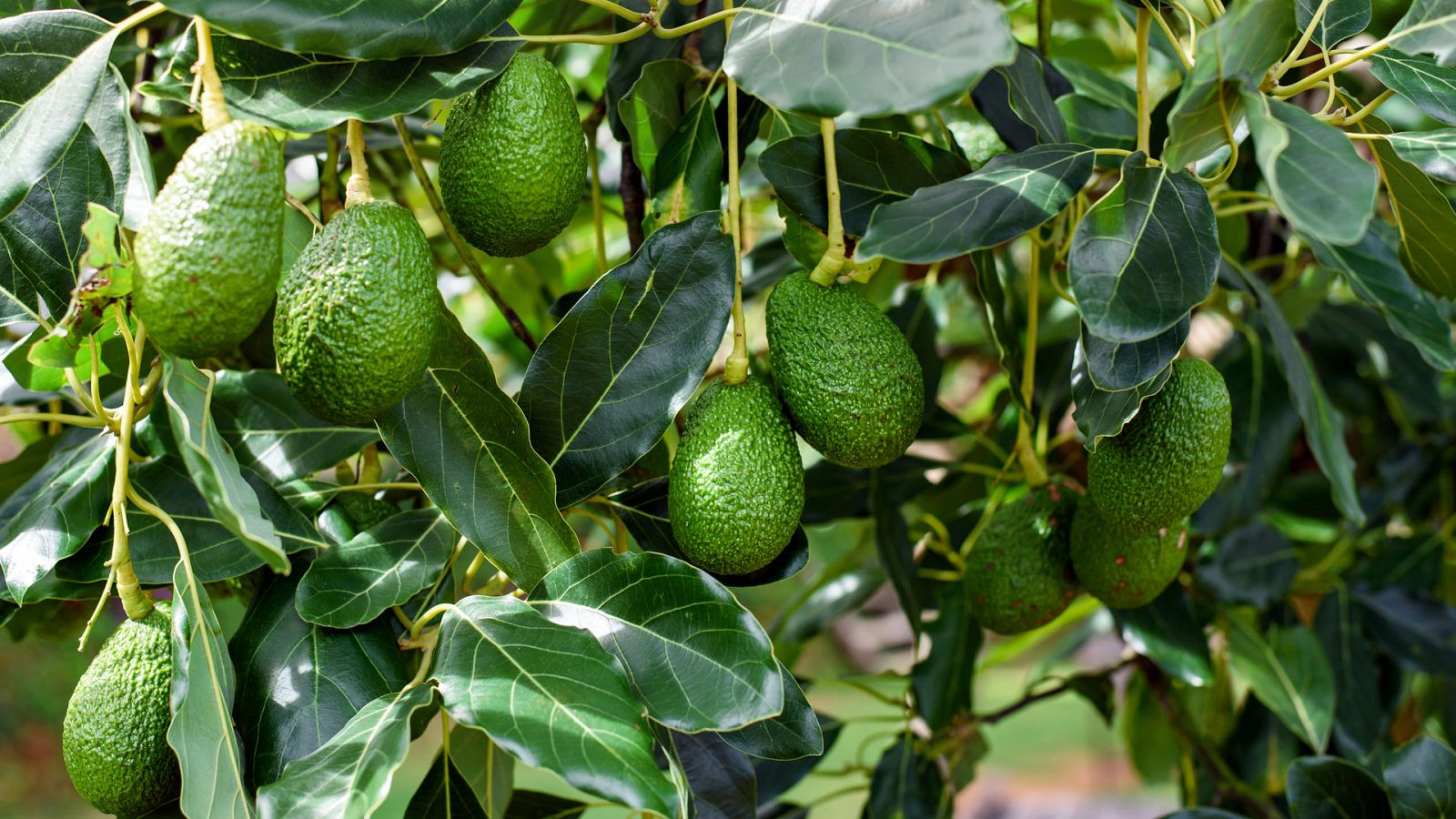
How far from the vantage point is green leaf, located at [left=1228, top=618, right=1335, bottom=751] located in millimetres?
1271

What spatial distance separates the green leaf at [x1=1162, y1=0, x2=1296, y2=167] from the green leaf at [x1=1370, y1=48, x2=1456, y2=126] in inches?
8.9

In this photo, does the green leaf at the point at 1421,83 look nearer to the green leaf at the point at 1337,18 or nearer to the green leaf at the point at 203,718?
the green leaf at the point at 1337,18

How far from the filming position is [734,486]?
0.72 metres

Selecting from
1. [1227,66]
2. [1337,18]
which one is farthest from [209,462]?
[1337,18]

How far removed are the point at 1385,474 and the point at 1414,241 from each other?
37.8 inches

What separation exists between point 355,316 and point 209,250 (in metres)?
0.08

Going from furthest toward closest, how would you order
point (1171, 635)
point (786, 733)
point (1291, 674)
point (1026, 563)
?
point (1291, 674) < point (1171, 635) < point (1026, 563) < point (786, 733)

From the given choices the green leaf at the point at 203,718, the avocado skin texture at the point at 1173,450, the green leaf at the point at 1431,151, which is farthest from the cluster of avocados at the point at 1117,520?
the green leaf at the point at 203,718

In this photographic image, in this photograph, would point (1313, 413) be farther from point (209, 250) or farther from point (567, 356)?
point (209, 250)

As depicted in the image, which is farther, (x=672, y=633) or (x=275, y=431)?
(x=275, y=431)

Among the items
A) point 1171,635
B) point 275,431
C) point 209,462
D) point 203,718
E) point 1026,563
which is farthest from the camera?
point 1171,635

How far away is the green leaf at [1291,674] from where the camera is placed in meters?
1.27

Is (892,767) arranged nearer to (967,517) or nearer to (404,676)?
(967,517)

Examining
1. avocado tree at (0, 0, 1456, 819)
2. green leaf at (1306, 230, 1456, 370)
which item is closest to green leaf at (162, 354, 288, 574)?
avocado tree at (0, 0, 1456, 819)
